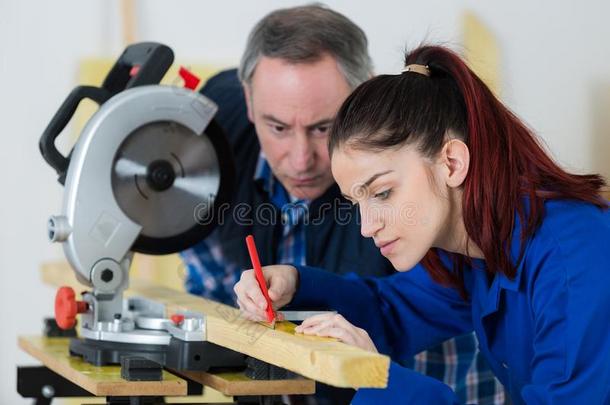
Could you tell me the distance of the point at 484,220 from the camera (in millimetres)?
1315

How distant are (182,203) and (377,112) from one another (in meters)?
0.53

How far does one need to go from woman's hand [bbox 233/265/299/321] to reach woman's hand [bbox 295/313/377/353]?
16 centimetres

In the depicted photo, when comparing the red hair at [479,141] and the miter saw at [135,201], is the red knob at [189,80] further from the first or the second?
the red hair at [479,141]

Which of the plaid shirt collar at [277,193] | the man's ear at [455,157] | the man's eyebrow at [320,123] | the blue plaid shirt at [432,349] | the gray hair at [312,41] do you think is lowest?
the blue plaid shirt at [432,349]

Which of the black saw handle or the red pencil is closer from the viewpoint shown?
the red pencil

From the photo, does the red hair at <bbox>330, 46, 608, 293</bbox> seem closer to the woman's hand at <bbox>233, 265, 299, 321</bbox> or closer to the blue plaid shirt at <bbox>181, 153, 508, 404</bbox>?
the woman's hand at <bbox>233, 265, 299, 321</bbox>

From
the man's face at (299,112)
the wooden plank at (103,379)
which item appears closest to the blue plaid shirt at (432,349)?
the man's face at (299,112)

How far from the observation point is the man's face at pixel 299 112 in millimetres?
1903

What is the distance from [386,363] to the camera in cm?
105

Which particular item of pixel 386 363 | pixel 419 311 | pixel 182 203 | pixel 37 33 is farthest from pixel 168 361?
pixel 37 33

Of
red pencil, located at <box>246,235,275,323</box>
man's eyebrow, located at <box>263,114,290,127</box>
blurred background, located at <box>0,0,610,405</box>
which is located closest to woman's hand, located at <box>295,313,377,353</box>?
red pencil, located at <box>246,235,275,323</box>

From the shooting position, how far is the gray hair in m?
1.93

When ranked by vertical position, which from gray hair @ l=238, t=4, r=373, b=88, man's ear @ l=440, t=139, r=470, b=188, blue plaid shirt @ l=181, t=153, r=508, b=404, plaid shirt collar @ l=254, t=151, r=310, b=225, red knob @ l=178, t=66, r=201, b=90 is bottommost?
blue plaid shirt @ l=181, t=153, r=508, b=404

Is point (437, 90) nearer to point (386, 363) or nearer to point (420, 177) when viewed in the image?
point (420, 177)
